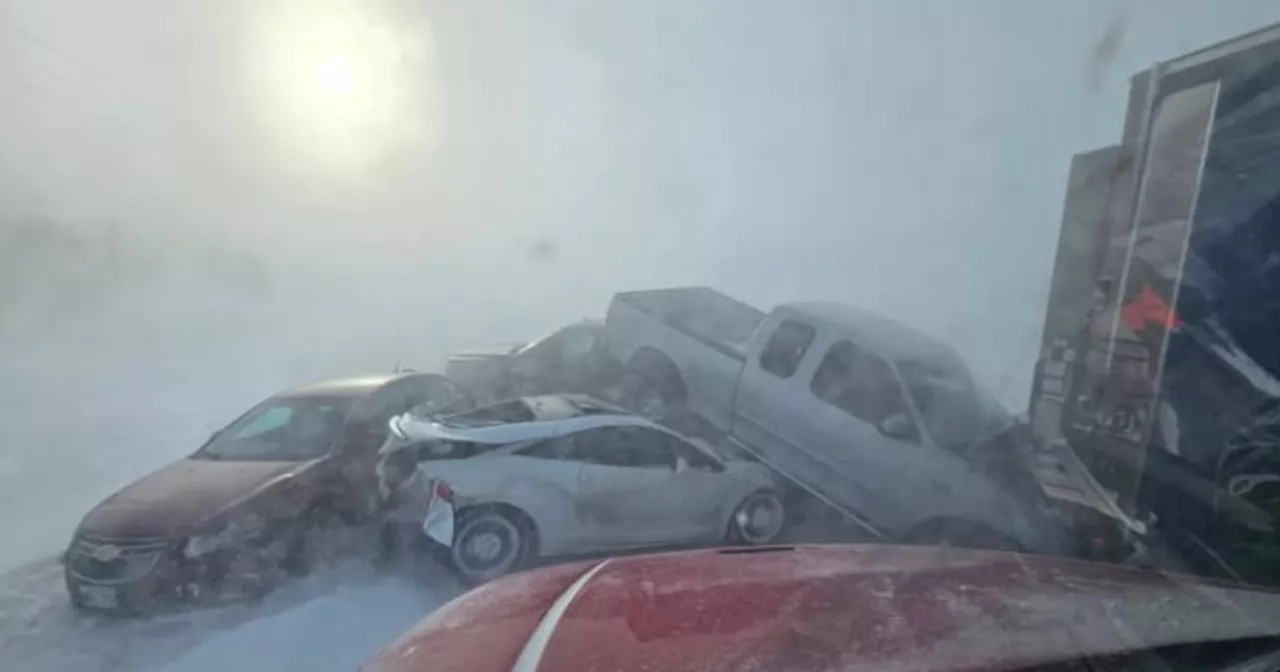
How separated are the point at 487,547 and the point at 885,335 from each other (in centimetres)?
105

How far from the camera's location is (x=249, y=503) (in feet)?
6.17

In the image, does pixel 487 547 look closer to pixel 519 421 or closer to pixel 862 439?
pixel 519 421

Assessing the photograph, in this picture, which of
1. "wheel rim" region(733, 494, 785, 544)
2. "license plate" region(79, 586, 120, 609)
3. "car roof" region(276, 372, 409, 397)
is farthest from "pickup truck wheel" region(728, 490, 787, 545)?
"license plate" region(79, 586, 120, 609)

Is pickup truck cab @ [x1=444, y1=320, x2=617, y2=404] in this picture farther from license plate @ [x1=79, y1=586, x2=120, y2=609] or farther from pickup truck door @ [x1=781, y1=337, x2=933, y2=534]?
license plate @ [x1=79, y1=586, x2=120, y2=609]

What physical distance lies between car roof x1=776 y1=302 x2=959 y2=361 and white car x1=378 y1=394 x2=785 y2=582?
40 centimetres

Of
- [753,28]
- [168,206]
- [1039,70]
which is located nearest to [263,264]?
[168,206]

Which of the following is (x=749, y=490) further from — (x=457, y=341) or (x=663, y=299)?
(x=457, y=341)

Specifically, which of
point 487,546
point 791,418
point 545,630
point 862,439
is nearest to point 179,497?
point 487,546

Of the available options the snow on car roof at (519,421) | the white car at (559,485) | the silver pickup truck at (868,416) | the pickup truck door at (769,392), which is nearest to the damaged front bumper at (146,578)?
the white car at (559,485)

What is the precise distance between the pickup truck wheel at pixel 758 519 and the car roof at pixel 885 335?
437 mm

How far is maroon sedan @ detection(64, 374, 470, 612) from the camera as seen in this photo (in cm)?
177

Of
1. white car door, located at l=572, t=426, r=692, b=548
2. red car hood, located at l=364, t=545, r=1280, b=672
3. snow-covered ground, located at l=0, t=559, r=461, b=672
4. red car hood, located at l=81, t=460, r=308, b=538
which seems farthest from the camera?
white car door, located at l=572, t=426, r=692, b=548

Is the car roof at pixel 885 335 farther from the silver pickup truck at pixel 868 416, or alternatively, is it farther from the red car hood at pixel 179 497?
the red car hood at pixel 179 497

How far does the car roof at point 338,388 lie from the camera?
6.40 feet
